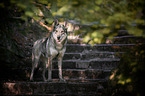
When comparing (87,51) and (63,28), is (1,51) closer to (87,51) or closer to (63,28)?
(63,28)

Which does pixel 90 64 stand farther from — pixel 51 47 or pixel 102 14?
pixel 102 14

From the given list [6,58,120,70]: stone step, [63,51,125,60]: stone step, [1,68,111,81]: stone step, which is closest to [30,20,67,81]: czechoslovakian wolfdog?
[1,68,111,81]: stone step

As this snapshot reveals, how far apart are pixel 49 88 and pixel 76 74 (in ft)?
3.19

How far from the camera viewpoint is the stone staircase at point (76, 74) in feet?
12.0

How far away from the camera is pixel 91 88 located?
12.2 ft

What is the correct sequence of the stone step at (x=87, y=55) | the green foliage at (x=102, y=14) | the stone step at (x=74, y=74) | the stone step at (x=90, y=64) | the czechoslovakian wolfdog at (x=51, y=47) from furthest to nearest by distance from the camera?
1. the stone step at (x=87, y=55)
2. the stone step at (x=90, y=64)
3. the stone step at (x=74, y=74)
4. the czechoslovakian wolfdog at (x=51, y=47)
5. the green foliage at (x=102, y=14)

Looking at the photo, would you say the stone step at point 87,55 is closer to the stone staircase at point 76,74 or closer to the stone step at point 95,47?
the stone staircase at point 76,74

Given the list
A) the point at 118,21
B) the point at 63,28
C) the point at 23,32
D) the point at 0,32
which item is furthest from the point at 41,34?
the point at 118,21

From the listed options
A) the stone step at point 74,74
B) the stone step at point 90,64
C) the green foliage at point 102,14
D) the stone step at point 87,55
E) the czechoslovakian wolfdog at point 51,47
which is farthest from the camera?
the stone step at point 87,55

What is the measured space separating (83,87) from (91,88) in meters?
0.20

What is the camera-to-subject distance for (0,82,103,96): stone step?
142 inches

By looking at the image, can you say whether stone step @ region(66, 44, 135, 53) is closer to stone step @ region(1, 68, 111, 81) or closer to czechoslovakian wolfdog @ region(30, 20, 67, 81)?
stone step @ region(1, 68, 111, 81)

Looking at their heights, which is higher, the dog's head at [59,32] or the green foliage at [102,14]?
the green foliage at [102,14]

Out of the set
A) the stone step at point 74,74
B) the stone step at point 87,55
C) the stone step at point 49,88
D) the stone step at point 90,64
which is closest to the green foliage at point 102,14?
the stone step at point 49,88
